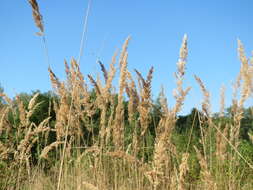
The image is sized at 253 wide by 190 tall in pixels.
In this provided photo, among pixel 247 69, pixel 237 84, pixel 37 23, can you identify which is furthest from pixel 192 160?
pixel 37 23

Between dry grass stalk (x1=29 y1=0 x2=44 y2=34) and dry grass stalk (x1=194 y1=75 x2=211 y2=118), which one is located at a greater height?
dry grass stalk (x1=29 y1=0 x2=44 y2=34)

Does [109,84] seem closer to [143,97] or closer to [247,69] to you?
[143,97]

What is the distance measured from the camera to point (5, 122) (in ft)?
9.65

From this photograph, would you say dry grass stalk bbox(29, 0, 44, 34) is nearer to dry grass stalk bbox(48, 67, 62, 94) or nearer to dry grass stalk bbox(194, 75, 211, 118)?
dry grass stalk bbox(48, 67, 62, 94)

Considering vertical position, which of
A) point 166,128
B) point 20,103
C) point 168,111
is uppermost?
point 20,103

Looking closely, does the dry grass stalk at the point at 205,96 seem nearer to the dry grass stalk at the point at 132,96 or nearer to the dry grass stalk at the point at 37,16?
the dry grass stalk at the point at 132,96

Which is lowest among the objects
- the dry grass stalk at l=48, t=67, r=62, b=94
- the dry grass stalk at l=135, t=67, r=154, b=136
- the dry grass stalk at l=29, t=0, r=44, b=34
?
the dry grass stalk at l=135, t=67, r=154, b=136

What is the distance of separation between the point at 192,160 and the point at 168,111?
3167 millimetres

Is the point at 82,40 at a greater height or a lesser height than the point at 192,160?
greater

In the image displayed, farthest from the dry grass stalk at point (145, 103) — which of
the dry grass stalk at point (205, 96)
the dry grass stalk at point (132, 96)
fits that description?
the dry grass stalk at point (205, 96)

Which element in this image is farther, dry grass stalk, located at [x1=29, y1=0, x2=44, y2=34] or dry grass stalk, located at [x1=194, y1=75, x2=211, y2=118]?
dry grass stalk, located at [x1=194, y1=75, x2=211, y2=118]

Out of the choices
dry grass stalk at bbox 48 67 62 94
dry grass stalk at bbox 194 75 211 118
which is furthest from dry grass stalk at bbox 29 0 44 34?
dry grass stalk at bbox 194 75 211 118

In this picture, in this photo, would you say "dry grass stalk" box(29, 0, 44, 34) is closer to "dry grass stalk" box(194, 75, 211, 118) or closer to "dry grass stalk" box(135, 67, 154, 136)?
"dry grass stalk" box(135, 67, 154, 136)

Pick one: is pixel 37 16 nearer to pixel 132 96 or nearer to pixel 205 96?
pixel 132 96
